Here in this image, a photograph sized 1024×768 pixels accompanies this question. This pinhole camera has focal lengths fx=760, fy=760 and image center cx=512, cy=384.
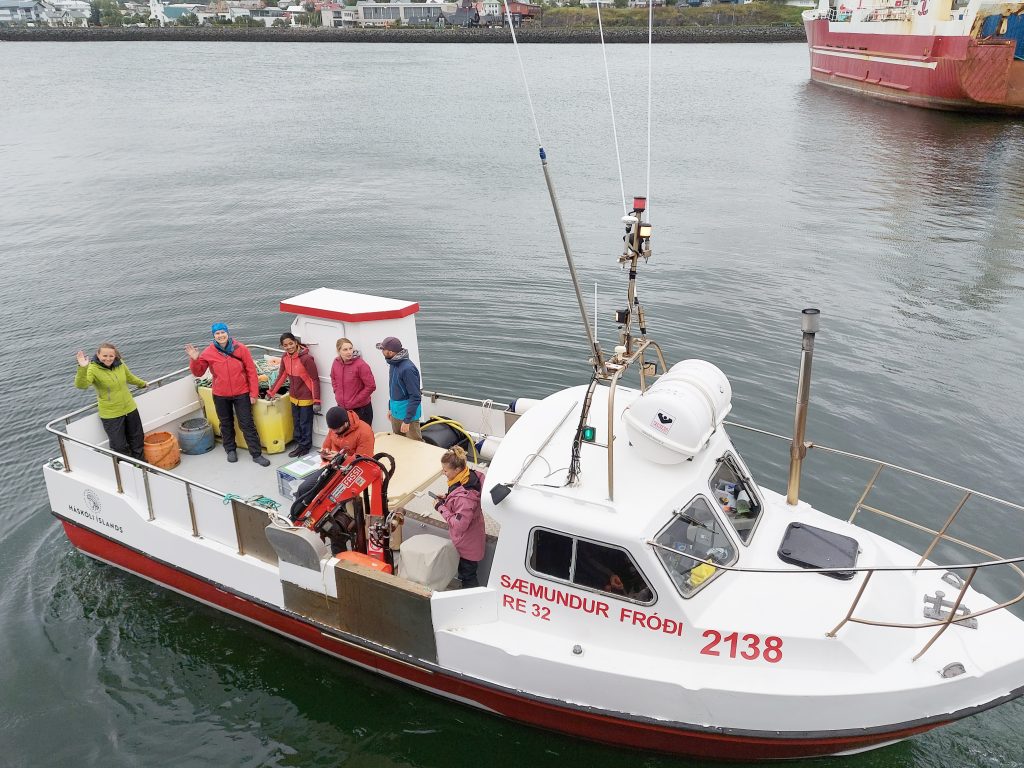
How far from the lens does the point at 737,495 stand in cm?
636

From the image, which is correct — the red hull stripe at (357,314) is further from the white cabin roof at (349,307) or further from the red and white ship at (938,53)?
the red and white ship at (938,53)

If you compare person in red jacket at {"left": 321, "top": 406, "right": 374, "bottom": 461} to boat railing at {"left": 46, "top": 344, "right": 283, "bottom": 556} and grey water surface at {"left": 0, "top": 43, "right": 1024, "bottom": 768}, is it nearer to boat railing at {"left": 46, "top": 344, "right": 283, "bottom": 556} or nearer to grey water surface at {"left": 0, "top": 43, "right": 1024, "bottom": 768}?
boat railing at {"left": 46, "top": 344, "right": 283, "bottom": 556}

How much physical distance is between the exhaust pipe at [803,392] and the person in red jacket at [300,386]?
5035 millimetres

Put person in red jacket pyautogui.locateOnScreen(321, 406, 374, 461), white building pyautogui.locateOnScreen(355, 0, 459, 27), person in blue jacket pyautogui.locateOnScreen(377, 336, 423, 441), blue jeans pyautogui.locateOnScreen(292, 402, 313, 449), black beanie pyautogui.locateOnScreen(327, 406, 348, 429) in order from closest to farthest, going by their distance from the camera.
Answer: black beanie pyautogui.locateOnScreen(327, 406, 348, 429)
person in red jacket pyautogui.locateOnScreen(321, 406, 374, 461)
person in blue jacket pyautogui.locateOnScreen(377, 336, 423, 441)
blue jeans pyautogui.locateOnScreen(292, 402, 313, 449)
white building pyautogui.locateOnScreen(355, 0, 459, 27)

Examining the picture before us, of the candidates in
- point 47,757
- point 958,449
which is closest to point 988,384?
point 958,449

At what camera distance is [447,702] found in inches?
267

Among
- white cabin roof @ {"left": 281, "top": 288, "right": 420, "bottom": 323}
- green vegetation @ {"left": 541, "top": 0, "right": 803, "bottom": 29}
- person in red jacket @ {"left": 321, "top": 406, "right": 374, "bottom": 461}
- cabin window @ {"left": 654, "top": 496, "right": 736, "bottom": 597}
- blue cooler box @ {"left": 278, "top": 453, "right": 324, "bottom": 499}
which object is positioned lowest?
blue cooler box @ {"left": 278, "top": 453, "right": 324, "bottom": 499}

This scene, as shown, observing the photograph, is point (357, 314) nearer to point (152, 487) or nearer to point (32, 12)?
point (152, 487)

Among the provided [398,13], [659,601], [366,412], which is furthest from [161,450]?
[398,13]

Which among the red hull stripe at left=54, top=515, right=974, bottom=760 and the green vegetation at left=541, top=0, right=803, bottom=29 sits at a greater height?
the green vegetation at left=541, top=0, right=803, bottom=29

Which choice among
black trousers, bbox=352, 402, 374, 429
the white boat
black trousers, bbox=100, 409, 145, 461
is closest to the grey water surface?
the white boat

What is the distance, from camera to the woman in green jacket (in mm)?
7742

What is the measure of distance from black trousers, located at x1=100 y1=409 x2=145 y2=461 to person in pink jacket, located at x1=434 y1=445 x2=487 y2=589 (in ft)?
13.5

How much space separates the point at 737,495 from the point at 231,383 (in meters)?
5.30
